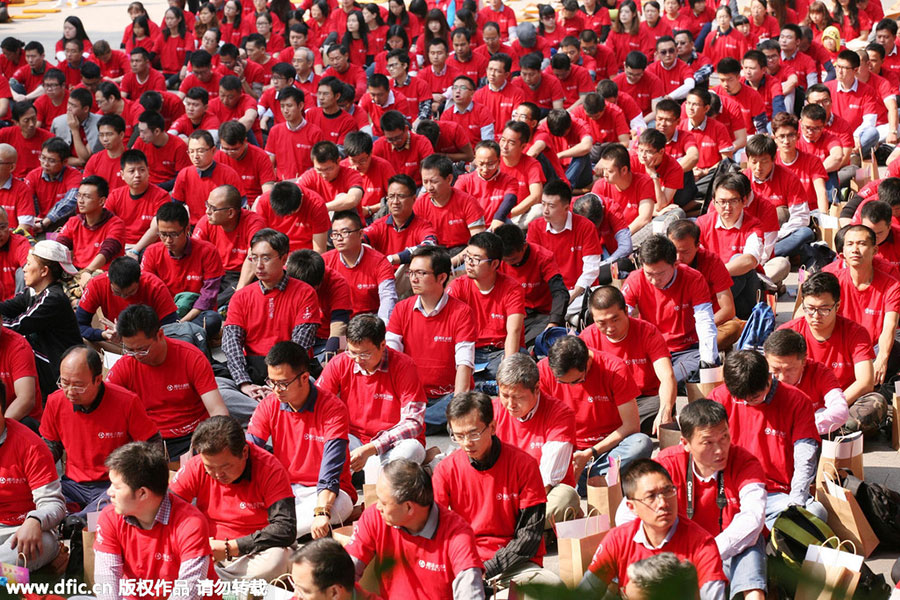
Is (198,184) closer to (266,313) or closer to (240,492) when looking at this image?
(266,313)

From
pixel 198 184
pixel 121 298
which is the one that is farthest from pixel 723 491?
pixel 198 184

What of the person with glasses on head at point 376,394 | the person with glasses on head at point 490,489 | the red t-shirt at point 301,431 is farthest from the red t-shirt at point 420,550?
the person with glasses on head at point 376,394

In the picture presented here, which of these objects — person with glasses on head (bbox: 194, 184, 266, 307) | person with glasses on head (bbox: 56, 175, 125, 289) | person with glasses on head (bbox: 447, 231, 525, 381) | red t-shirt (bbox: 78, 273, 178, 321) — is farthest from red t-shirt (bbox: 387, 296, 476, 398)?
person with glasses on head (bbox: 56, 175, 125, 289)

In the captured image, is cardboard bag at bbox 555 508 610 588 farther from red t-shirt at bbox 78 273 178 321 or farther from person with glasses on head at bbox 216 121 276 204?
person with glasses on head at bbox 216 121 276 204

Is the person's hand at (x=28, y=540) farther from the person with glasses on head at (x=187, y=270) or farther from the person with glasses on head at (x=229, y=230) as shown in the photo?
the person with glasses on head at (x=229, y=230)

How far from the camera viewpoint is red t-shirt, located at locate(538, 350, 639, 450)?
664 cm

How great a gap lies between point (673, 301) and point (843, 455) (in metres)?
1.96

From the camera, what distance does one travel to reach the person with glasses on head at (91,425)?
6.47 m

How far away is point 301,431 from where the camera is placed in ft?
20.9

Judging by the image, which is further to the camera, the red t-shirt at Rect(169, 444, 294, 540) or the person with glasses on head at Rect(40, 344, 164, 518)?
the person with glasses on head at Rect(40, 344, 164, 518)

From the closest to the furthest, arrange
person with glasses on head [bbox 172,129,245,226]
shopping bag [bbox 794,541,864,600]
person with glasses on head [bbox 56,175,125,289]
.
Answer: shopping bag [bbox 794,541,864,600]
person with glasses on head [bbox 56,175,125,289]
person with glasses on head [bbox 172,129,245,226]

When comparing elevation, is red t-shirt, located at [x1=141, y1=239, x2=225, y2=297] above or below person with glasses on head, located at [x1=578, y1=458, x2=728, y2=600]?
below

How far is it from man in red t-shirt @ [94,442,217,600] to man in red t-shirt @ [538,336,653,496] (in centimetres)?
218

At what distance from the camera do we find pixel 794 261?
10016 mm
